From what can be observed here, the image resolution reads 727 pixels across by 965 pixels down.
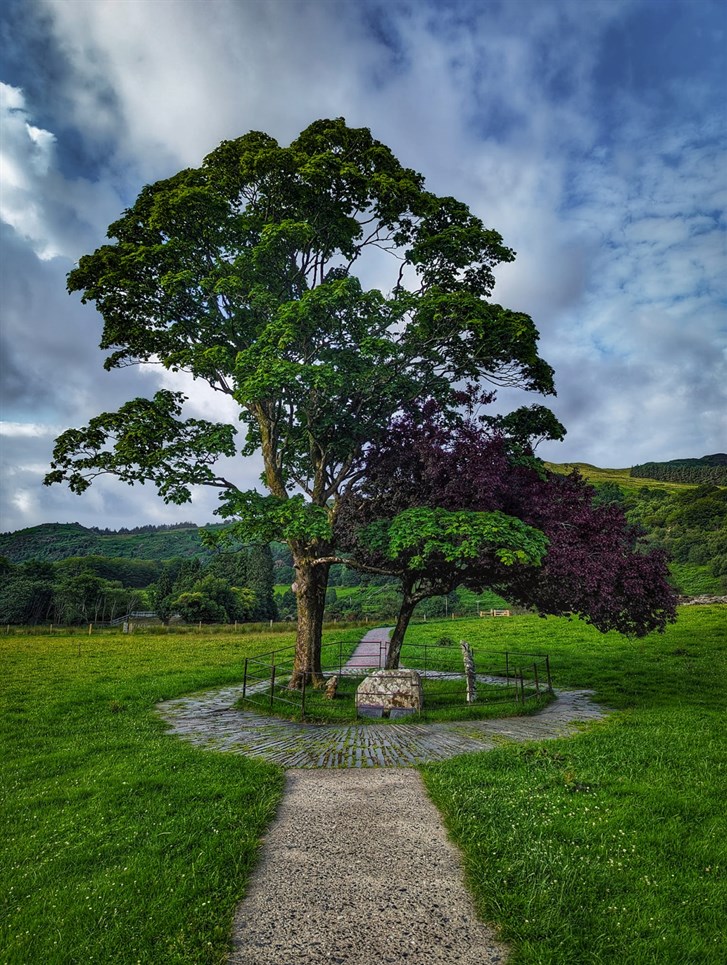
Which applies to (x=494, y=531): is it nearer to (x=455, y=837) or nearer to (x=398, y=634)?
(x=398, y=634)

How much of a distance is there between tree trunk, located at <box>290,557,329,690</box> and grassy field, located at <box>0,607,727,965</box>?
569cm

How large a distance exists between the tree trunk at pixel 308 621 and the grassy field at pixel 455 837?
569 cm

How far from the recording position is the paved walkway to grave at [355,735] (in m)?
10.7

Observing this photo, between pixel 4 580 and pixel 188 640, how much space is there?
189ft

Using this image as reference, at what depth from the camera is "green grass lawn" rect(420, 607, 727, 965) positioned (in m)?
4.60

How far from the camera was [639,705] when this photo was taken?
16.1m

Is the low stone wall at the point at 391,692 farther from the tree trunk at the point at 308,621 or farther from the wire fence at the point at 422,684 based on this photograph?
the tree trunk at the point at 308,621

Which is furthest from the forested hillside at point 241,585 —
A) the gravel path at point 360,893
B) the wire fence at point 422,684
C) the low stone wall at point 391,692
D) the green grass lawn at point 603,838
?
the gravel path at point 360,893

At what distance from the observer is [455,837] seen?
672 centimetres

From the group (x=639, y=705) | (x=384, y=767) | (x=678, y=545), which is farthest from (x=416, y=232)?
(x=678, y=545)

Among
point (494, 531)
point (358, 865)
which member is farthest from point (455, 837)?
point (494, 531)

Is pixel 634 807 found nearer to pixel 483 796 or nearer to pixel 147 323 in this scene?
pixel 483 796

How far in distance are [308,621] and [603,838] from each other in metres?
13.5

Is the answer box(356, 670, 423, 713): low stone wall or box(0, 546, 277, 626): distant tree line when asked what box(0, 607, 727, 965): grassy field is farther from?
box(0, 546, 277, 626): distant tree line
